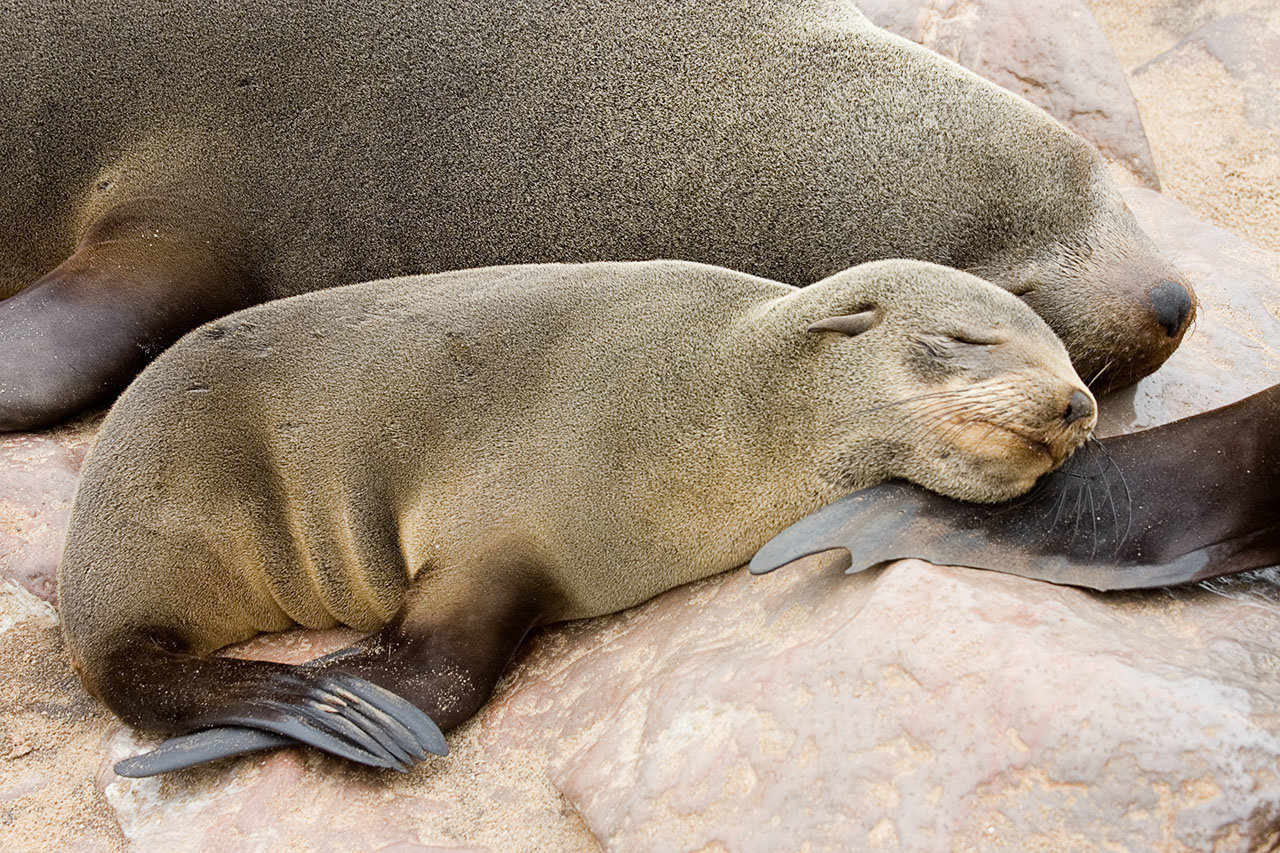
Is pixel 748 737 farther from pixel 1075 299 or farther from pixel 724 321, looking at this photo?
pixel 1075 299

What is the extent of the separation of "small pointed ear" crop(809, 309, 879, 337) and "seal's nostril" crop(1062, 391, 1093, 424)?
1.66 feet

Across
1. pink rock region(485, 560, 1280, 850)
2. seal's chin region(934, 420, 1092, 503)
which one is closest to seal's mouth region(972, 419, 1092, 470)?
seal's chin region(934, 420, 1092, 503)

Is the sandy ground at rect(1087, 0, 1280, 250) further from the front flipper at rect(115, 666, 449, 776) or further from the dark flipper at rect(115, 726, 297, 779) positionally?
the dark flipper at rect(115, 726, 297, 779)

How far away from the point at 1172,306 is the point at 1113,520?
1.19m

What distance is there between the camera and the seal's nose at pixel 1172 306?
3.78 metres

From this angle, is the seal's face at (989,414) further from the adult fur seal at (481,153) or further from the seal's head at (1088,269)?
the adult fur seal at (481,153)

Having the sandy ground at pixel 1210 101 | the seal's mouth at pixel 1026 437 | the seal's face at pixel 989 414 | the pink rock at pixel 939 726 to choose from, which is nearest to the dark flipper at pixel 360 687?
the pink rock at pixel 939 726

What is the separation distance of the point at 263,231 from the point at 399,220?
0.46m

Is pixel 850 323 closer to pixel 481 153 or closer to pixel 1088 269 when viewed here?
pixel 1088 269

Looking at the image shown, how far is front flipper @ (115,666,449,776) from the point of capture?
9.29 ft

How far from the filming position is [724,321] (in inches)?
130

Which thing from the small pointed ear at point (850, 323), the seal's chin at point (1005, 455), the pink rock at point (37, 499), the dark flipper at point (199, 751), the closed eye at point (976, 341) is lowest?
the dark flipper at point (199, 751)

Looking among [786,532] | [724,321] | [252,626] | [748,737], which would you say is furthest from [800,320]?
[252,626]

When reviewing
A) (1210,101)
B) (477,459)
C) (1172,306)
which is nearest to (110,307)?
(477,459)
